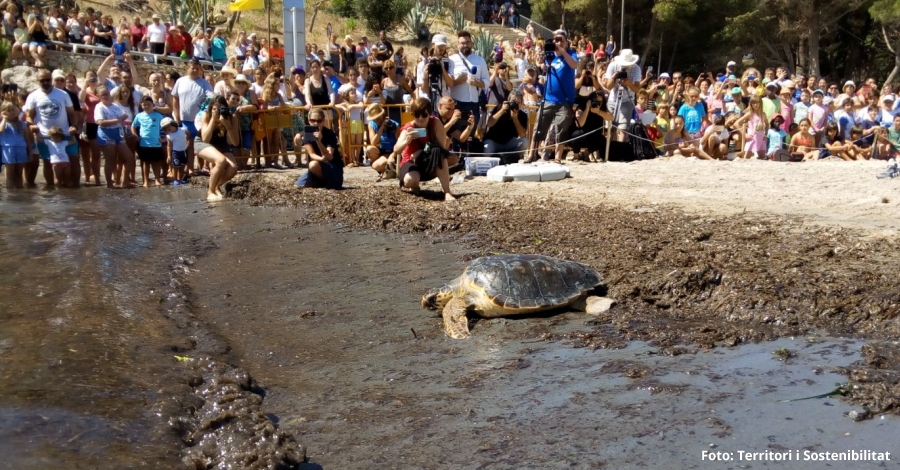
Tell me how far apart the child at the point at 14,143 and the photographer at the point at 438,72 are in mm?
5957

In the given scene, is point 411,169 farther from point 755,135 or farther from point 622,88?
point 755,135

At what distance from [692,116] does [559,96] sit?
338 cm

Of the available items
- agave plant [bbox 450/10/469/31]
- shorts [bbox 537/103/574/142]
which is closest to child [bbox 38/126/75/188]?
shorts [bbox 537/103/574/142]

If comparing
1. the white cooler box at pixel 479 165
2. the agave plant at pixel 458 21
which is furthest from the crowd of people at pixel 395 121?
the agave plant at pixel 458 21

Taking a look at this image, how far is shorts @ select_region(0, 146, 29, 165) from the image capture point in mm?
12406

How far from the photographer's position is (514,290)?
6121mm

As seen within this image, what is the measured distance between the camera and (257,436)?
4.06 metres

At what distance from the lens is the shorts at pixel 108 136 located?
12.9 metres

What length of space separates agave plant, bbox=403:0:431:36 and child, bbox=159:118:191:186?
22.7m

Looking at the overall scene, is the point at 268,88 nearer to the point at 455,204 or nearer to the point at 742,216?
the point at 455,204

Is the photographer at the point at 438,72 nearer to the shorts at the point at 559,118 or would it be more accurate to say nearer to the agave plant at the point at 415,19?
the shorts at the point at 559,118

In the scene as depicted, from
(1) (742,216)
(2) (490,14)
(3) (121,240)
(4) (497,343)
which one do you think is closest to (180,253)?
(3) (121,240)

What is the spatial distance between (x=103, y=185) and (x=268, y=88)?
309cm

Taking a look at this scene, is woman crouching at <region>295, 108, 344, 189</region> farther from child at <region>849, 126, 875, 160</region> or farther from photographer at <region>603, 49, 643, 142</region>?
child at <region>849, 126, 875, 160</region>
